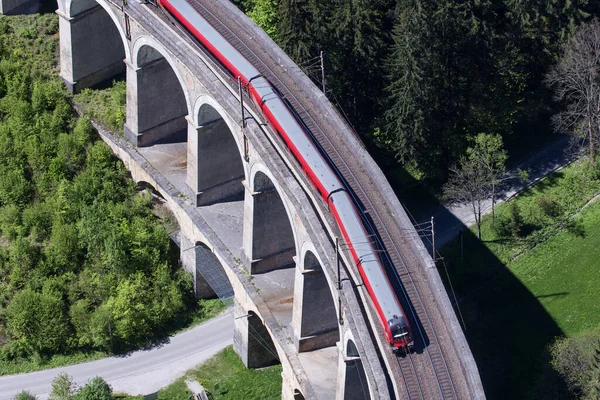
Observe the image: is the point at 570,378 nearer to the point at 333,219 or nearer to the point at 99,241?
the point at 333,219

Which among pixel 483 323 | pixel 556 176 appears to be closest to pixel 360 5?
pixel 556 176

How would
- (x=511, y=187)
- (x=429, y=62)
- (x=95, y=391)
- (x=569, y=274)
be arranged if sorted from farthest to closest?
(x=511, y=187) → (x=429, y=62) → (x=569, y=274) → (x=95, y=391)

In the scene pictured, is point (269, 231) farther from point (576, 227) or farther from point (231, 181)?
point (576, 227)

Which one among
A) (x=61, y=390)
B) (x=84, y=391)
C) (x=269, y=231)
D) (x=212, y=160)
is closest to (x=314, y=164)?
(x=269, y=231)

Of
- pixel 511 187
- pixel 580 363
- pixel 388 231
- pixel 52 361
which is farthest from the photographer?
pixel 511 187

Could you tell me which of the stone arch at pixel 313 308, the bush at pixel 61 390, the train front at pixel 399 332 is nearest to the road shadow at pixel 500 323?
the stone arch at pixel 313 308

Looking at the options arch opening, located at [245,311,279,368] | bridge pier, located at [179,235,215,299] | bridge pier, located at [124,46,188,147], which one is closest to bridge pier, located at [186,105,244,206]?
bridge pier, located at [179,235,215,299]

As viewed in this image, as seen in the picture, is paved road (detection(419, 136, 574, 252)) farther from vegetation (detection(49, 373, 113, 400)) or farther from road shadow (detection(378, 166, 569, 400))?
vegetation (detection(49, 373, 113, 400))
